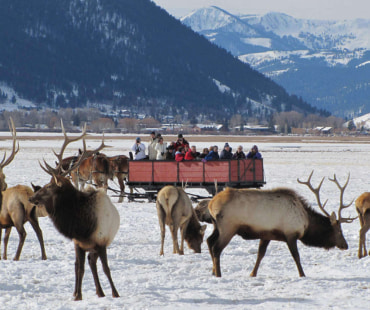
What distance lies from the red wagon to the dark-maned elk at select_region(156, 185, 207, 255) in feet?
23.0

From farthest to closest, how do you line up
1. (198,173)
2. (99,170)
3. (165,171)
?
(99,170) → (165,171) → (198,173)

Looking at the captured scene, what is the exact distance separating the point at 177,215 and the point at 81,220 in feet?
12.8

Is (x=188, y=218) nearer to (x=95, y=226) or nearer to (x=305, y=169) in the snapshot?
(x=95, y=226)

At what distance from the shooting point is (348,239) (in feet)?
44.6

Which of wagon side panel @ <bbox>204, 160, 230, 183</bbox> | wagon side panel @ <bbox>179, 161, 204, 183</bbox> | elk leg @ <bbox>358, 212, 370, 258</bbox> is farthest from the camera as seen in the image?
wagon side panel @ <bbox>179, 161, 204, 183</bbox>

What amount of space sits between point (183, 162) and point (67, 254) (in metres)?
8.58

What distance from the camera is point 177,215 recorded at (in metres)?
12.4

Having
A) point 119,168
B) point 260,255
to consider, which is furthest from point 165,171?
point 260,255

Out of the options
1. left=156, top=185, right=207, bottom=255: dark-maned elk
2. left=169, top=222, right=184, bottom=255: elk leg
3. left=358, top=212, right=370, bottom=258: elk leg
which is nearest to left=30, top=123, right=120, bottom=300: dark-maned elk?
left=169, top=222, right=184, bottom=255: elk leg

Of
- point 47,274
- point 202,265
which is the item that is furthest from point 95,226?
point 202,265

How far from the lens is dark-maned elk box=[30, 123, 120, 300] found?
8695 millimetres

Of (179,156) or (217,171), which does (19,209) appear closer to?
(179,156)

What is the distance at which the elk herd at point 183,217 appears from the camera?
8742mm

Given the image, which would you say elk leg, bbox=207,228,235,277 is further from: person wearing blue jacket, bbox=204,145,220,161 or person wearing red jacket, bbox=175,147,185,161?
person wearing blue jacket, bbox=204,145,220,161
